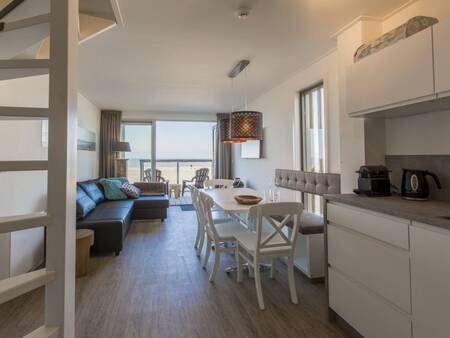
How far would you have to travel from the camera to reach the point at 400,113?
2096 millimetres

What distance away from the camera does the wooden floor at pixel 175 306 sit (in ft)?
6.38

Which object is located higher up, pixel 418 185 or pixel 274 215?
pixel 418 185

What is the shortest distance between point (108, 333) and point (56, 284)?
1065mm

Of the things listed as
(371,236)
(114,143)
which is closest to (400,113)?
(371,236)

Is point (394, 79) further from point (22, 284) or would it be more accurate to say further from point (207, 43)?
point (22, 284)

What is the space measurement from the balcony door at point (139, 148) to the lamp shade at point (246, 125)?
4.55 meters

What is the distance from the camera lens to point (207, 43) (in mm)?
2857

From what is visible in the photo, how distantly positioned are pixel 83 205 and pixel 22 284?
115 inches

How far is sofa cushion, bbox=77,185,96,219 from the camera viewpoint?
3500 mm

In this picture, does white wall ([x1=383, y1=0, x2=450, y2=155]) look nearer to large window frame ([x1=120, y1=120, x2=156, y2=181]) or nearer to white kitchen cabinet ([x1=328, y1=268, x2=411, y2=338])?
white kitchen cabinet ([x1=328, y1=268, x2=411, y2=338])

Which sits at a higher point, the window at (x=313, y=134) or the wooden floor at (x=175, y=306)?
the window at (x=313, y=134)

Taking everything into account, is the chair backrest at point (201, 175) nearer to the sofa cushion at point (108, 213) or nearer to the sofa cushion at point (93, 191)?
the sofa cushion at point (93, 191)

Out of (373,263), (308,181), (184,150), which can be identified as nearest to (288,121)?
(308,181)

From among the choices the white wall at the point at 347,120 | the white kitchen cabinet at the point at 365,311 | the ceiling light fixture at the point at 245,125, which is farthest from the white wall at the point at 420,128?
the ceiling light fixture at the point at 245,125
